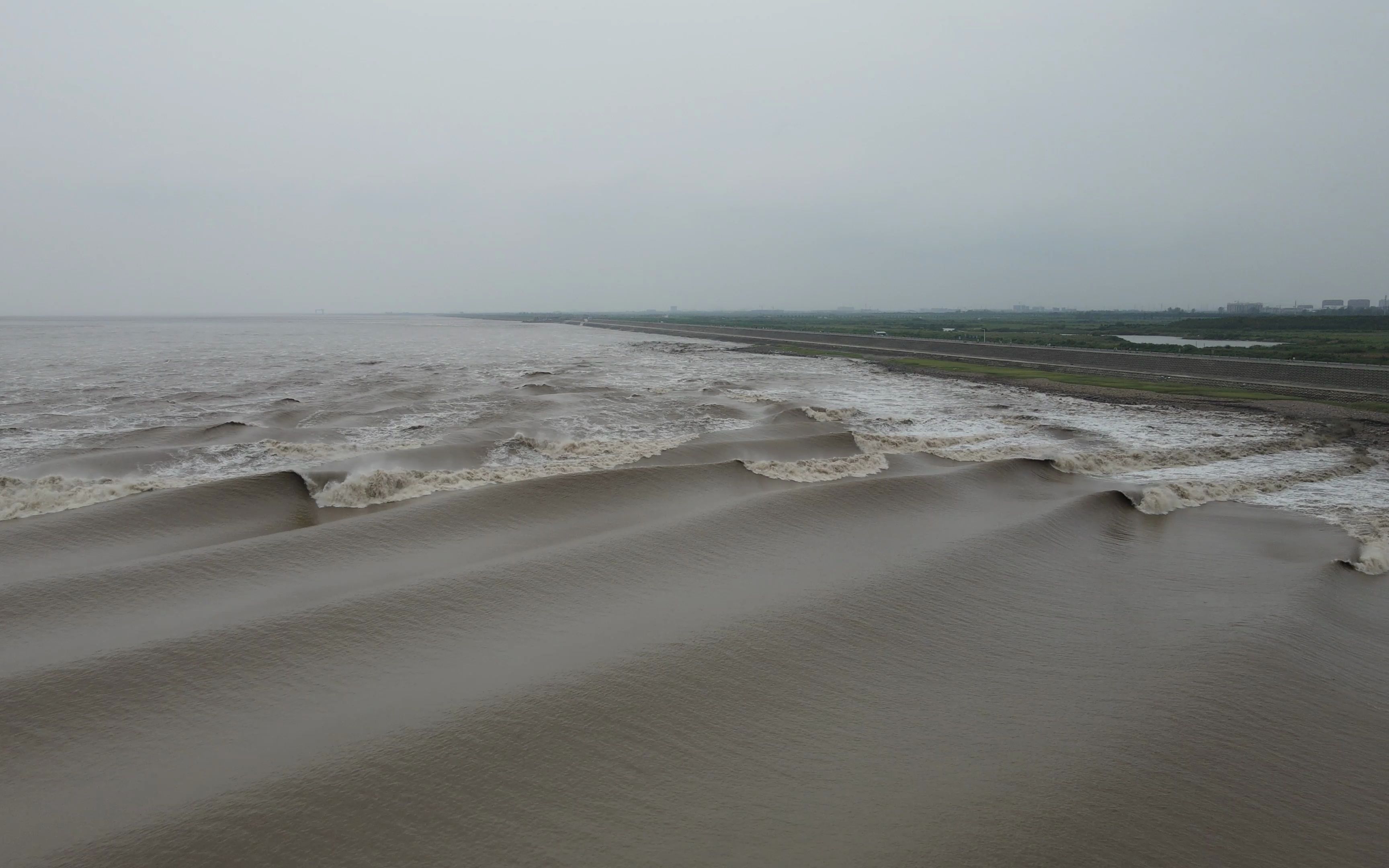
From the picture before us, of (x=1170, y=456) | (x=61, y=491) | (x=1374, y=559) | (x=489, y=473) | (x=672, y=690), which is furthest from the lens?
(x=1170, y=456)

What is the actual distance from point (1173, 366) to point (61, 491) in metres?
38.2

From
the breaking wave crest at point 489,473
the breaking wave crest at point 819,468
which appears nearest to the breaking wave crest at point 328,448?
the breaking wave crest at point 489,473

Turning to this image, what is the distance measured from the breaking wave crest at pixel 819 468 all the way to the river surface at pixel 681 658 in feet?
0.52

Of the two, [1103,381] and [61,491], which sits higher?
[1103,381]

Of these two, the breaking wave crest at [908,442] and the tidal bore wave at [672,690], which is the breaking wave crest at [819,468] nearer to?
the breaking wave crest at [908,442]

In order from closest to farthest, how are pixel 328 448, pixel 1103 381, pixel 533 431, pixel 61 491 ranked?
pixel 61 491
pixel 328 448
pixel 533 431
pixel 1103 381

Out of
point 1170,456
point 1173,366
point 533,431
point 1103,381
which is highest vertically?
point 1173,366

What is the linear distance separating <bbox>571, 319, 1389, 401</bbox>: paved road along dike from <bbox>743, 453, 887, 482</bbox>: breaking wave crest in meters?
19.8

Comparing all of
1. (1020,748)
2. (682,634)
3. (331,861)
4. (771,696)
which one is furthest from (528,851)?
(1020,748)

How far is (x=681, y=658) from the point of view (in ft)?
19.5

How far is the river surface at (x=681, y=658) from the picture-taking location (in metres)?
4.07

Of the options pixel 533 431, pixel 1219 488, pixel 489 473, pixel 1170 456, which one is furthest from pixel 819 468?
pixel 1170 456

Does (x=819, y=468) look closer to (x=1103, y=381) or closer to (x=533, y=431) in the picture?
(x=533, y=431)

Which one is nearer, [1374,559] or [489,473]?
[1374,559]
